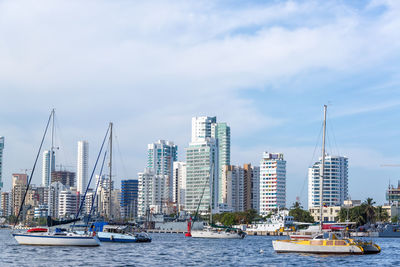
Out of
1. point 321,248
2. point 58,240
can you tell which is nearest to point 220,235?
point 58,240

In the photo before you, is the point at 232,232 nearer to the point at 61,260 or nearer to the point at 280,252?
the point at 280,252

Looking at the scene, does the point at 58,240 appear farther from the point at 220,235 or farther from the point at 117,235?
the point at 220,235

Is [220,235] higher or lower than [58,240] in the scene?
lower

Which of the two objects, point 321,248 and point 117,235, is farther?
point 117,235

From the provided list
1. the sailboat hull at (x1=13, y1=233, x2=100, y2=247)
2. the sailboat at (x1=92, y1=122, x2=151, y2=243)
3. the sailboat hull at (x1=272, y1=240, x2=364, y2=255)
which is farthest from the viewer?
the sailboat at (x1=92, y1=122, x2=151, y2=243)

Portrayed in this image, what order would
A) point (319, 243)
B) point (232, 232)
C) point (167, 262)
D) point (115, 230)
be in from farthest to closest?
point (232, 232)
point (115, 230)
point (319, 243)
point (167, 262)

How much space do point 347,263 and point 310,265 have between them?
16.1 ft

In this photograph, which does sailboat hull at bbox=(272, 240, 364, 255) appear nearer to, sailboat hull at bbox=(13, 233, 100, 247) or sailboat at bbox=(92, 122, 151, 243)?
sailboat hull at bbox=(13, 233, 100, 247)

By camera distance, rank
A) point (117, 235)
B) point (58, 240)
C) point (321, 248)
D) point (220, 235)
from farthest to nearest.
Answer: point (220, 235)
point (117, 235)
point (58, 240)
point (321, 248)

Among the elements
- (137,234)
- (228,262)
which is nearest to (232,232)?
(137,234)

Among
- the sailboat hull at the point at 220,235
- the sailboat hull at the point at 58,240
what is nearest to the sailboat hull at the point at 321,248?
the sailboat hull at the point at 58,240

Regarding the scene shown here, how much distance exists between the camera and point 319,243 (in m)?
74.9

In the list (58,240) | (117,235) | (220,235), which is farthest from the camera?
(220,235)

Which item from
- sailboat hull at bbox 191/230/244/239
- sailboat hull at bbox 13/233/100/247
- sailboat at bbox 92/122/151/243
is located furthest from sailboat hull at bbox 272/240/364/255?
sailboat hull at bbox 191/230/244/239
